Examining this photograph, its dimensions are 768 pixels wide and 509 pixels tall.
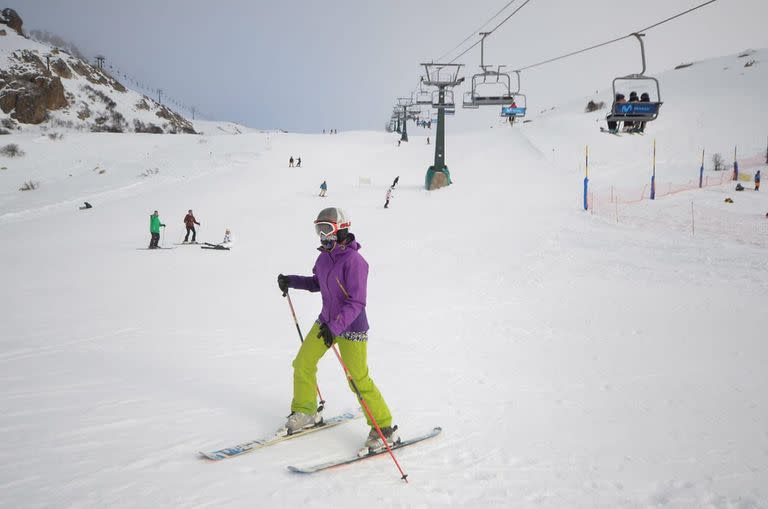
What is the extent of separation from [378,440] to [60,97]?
86955mm

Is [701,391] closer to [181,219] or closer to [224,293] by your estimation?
[224,293]

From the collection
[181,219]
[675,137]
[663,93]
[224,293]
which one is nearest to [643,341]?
[224,293]

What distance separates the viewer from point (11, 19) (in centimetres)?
8550

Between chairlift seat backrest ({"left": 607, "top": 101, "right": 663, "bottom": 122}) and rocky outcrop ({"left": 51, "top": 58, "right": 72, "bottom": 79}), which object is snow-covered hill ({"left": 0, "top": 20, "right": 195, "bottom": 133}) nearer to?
rocky outcrop ({"left": 51, "top": 58, "right": 72, "bottom": 79})

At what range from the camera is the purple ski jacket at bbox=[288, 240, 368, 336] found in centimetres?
353

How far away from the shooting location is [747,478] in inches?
145

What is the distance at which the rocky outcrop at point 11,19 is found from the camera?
84188 millimetres

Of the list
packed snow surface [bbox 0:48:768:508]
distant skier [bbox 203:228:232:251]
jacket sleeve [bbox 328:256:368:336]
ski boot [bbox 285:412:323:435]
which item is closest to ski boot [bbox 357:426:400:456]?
packed snow surface [bbox 0:48:768:508]

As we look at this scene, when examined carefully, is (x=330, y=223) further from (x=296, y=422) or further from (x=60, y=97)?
(x=60, y=97)

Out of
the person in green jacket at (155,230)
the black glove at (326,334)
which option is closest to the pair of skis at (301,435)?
the black glove at (326,334)

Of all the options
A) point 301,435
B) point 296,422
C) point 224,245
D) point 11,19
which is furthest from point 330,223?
point 11,19

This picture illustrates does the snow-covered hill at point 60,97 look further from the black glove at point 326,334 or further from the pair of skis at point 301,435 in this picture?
the black glove at point 326,334

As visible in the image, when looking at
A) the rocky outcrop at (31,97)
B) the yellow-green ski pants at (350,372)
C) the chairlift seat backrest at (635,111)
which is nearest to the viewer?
the yellow-green ski pants at (350,372)

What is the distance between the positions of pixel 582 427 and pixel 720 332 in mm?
5033
